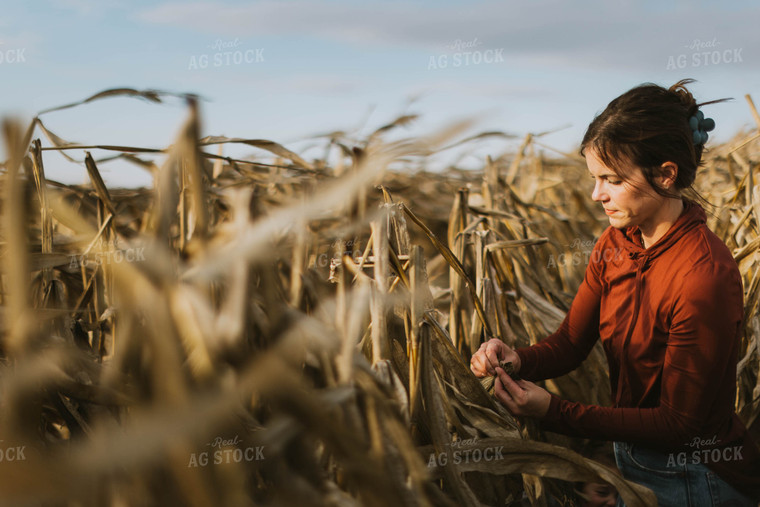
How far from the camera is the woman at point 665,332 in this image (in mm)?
1102

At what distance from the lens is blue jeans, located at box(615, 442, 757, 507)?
117 centimetres

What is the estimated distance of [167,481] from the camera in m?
0.49

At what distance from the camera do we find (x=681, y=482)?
119cm

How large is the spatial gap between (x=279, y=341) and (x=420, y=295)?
0.42m

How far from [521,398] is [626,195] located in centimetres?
40

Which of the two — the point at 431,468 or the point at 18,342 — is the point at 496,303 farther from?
the point at 18,342

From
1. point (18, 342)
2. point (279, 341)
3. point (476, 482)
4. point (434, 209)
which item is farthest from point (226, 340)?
point (434, 209)
